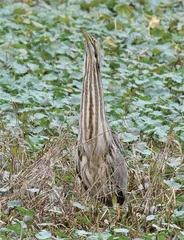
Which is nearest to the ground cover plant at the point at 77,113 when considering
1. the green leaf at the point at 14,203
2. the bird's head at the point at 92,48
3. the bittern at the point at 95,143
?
the green leaf at the point at 14,203

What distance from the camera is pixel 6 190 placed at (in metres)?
5.55

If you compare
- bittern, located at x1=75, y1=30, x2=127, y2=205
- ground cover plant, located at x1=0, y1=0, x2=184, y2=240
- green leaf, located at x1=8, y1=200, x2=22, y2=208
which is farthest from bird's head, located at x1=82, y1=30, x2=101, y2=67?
green leaf, located at x1=8, y1=200, x2=22, y2=208

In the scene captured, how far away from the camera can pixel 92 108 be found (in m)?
5.82

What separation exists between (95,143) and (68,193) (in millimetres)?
323

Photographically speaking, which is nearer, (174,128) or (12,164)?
(12,164)

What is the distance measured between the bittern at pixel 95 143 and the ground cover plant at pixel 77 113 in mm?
118

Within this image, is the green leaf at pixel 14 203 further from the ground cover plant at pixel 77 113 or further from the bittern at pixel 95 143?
the bittern at pixel 95 143

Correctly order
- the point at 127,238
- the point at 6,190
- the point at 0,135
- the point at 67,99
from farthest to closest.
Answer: the point at 67,99 → the point at 0,135 → the point at 6,190 → the point at 127,238

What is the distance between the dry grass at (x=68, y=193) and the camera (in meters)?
5.49

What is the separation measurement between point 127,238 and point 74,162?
36.8 inches

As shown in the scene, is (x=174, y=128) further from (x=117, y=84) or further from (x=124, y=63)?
(x=124, y=63)

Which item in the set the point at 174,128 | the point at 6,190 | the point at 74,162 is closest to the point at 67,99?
the point at 174,128

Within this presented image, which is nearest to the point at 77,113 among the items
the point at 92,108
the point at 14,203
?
the point at 92,108

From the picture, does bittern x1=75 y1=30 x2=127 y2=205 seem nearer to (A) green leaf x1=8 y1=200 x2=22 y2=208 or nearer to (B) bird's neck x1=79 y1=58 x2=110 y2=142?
(B) bird's neck x1=79 y1=58 x2=110 y2=142
